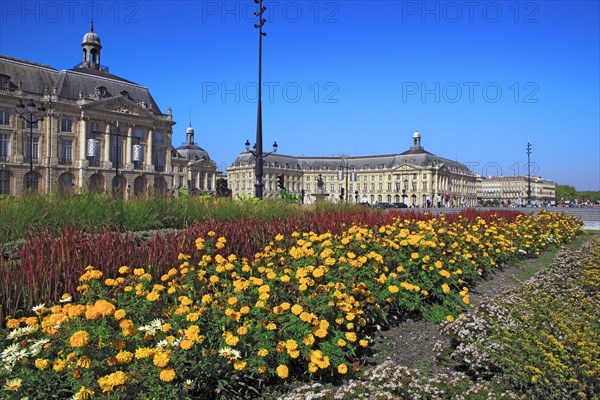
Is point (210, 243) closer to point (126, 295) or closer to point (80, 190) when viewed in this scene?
point (126, 295)

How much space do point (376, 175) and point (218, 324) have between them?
132 m

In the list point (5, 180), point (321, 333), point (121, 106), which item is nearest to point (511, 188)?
point (121, 106)

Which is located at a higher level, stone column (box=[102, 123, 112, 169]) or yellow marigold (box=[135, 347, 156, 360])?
stone column (box=[102, 123, 112, 169])

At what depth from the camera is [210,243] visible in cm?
575

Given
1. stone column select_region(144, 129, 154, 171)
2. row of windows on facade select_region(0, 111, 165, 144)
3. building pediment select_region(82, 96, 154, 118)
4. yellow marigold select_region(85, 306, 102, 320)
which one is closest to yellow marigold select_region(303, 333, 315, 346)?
yellow marigold select_region(85, 306, 102, 320)

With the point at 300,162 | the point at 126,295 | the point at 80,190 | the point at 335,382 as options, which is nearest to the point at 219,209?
the point at 80,190

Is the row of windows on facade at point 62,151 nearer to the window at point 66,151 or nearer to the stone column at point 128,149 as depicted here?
the window at point 66,151

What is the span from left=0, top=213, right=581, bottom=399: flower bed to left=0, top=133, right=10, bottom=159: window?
5066 centimetres

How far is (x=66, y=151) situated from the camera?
5222 centimetres

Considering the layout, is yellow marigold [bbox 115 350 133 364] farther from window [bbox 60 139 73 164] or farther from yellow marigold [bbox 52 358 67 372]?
window [bbox 60 139 73 164]

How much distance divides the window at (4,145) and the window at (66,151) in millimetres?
5406

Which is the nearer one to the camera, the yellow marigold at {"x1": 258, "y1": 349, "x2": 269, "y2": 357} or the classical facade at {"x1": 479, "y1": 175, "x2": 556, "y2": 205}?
the yellow marigold at {"x1": 258, "y1": 349, "x2": 269, "y2": 357}

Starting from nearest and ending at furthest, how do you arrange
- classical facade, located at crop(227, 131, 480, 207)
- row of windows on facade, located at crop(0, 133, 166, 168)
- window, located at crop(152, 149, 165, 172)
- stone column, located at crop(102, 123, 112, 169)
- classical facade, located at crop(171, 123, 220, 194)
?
row of windows on facade, located at crop(0, 133, 166, 168)
stone column, located at crop(102, 123, 112, 169)
window, located at crop(152, 149, 165, 172)
classical facade, located at crop(171, 123, 220, 194)
classical facade, located at crop(227, 131, 480, 207)

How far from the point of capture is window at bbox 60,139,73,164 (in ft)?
170
